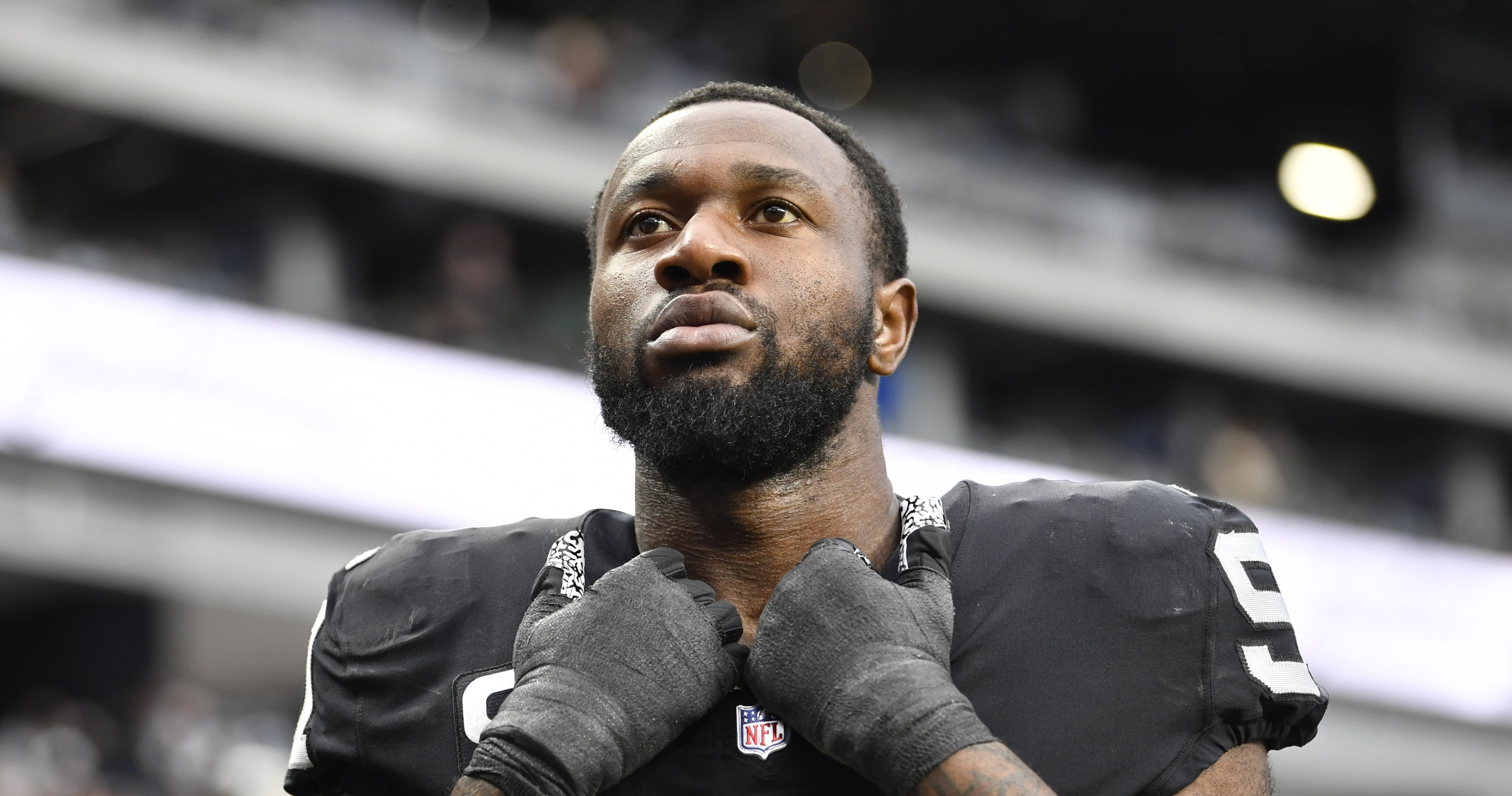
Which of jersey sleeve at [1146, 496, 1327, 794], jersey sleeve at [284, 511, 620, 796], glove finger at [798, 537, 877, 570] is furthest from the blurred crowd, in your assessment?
jersey sleeve at [1146, 496, 1327, 794]

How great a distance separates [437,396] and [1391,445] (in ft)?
52.0

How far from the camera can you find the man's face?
7.93 feet

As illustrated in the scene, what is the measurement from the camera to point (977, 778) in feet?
6.79

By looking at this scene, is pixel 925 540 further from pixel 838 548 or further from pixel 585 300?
pixel 585 300

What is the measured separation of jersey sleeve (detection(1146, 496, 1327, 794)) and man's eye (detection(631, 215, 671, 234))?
3.23ft

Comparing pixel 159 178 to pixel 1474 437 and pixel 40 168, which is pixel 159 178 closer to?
pixel 40 168

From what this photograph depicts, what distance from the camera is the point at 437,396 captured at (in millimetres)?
A: 13742

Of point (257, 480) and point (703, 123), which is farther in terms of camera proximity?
point (257, 480)

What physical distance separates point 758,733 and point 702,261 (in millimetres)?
698

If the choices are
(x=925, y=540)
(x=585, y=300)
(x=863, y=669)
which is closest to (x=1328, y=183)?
(x=585, y=300)

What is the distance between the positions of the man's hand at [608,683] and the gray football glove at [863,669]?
8 cm

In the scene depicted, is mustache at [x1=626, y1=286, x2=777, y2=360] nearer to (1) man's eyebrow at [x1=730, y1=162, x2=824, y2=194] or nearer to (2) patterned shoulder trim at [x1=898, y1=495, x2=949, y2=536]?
(1) man's eyebrow at [x1=730, y1=162, x2=824, y2=194]

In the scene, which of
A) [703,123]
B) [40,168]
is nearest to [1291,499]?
[40,168]

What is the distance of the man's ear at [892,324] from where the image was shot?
8.84ft
